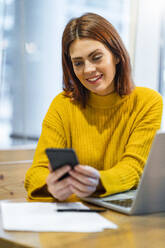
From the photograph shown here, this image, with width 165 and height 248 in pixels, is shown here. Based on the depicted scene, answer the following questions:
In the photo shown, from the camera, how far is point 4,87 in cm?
301

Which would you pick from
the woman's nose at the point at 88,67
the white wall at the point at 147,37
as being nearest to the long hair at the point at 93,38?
the woman's nose at the point at 88,67

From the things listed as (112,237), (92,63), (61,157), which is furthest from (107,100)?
(112,237)

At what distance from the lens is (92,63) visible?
177cm

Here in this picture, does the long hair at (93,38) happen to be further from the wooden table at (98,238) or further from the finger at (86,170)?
the wooden table at (98,238)

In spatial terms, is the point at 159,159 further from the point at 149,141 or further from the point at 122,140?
the point at 122,140

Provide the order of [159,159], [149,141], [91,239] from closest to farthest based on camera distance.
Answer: [91,239] → [159,159] → [149,141]

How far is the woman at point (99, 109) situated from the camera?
5.60 ft

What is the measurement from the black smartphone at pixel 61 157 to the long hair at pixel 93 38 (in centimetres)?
70

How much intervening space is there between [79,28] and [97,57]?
0.15m

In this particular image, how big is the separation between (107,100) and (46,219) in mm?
837

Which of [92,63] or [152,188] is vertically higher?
[92,63]

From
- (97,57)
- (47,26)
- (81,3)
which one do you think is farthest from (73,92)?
(81,3)

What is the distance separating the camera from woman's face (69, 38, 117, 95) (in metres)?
1.73

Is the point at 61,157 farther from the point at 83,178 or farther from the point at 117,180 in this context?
the point at 117,180
